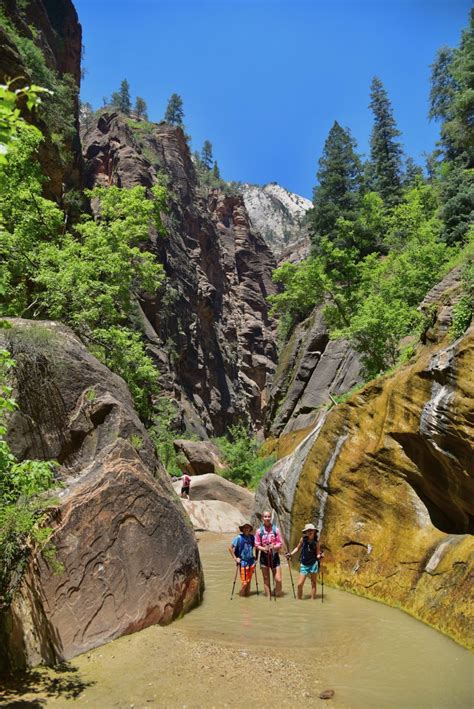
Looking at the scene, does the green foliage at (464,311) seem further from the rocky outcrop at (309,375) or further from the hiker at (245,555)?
the rocky outcrop at (309,375)

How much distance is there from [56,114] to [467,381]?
2814cm

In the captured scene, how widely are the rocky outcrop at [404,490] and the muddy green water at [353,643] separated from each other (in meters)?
0.56

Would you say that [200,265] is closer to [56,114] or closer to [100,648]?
[56,114]

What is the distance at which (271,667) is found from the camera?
6008 millimetres

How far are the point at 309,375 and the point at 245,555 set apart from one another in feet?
61.9

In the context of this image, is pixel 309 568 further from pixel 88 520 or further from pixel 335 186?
pixel 335 186

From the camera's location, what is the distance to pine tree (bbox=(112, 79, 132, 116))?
7594 cm

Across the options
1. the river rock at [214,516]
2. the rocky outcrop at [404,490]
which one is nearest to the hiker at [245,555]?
the rocky outcrop at [404,490]

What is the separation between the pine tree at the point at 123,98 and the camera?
75.9 metres

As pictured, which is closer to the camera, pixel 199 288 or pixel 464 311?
pixel 464 311

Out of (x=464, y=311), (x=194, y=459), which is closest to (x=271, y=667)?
(x=464, y=311)

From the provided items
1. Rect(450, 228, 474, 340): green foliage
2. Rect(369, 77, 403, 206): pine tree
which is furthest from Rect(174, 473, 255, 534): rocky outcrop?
Result: Rect(369, 77, 403, 206): pine tree

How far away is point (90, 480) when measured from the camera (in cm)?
753

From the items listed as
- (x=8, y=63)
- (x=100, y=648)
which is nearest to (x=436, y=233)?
(x=8, y=63)
